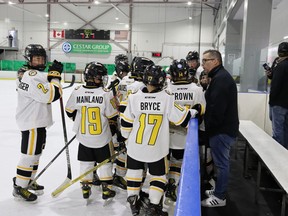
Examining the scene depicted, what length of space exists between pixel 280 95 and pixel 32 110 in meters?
2.58

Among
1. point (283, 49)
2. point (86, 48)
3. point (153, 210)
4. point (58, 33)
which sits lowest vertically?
point (153, 210)

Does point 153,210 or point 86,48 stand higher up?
point 86,48

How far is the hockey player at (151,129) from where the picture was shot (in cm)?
209

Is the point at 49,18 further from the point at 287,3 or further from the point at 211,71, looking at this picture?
the point at 211,71

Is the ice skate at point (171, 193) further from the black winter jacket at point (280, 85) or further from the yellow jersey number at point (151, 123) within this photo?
the black winter jacket at point (280, 85)

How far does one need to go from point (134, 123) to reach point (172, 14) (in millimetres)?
17674

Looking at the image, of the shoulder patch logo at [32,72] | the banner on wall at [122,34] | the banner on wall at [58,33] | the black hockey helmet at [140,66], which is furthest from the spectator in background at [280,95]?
the banner on wall at [58,33]

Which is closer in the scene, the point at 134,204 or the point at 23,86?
the point at 134,204

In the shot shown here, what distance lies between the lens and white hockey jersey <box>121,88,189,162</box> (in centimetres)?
208

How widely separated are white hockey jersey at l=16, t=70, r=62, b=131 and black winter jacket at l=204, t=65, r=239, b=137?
122 centimetres

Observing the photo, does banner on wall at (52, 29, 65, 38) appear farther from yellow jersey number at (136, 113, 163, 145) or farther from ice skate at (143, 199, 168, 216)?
ice skate at (143, 199, 168, 216)

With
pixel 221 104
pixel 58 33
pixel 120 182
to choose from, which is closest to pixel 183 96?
pixel 221 104

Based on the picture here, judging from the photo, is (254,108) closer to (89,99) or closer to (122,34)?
(89,99)

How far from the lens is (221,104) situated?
7.47 feet
